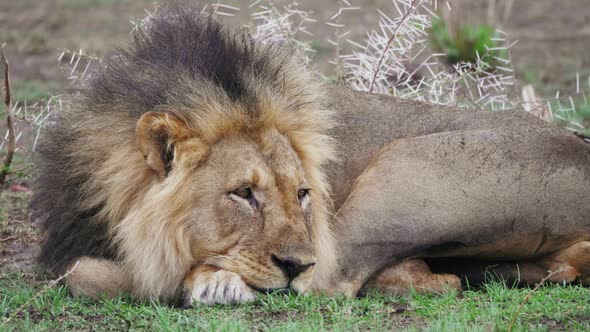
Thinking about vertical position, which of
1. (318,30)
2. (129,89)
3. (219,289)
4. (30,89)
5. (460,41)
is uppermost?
(318,30)

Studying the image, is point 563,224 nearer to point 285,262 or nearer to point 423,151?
point 423,151

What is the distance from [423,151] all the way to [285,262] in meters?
1.08

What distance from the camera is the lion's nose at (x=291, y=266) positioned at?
3793 millimetres

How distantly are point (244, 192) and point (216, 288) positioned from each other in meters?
0.40

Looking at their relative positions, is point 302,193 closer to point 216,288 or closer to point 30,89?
point 216,288

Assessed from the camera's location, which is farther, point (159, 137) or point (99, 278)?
point (99, 278)

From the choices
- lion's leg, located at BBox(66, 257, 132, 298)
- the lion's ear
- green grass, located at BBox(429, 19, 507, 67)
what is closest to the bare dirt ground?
green grass, located at BBox(429, 19, 507, 67)

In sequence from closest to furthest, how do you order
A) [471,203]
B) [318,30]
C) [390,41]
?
1. [471,203]
2. [390,41]
3. [318,30]

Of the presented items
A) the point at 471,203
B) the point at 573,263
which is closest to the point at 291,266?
the point at 471,203

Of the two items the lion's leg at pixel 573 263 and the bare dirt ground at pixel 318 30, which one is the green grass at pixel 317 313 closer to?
the lion's leg at pixel 573 263

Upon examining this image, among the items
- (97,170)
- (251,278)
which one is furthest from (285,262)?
(97,170)

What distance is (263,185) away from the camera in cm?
391

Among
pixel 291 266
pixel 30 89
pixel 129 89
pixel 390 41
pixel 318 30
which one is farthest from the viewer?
pixel 318 30

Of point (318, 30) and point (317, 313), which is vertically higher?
point (318, 30)
